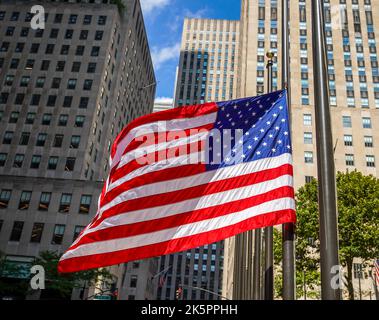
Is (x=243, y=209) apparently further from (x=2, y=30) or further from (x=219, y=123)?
(x=2, y=30)

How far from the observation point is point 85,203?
61.2 metres

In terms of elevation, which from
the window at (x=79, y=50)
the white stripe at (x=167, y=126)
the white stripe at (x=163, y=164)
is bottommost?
the white stripe at (x=163, y=164)

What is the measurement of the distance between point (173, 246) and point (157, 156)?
2221 millimetres

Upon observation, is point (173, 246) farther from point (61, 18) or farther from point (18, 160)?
point (61, 18)

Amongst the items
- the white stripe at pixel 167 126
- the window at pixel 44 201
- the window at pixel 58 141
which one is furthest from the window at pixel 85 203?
the white stripe at pixel 167 126

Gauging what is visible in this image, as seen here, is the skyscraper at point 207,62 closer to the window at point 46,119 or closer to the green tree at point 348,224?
the window at point 46,119

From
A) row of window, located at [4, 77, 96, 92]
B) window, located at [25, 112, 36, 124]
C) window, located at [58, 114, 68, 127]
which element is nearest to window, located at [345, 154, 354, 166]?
row of window, located at [4, 77, 96, 92]

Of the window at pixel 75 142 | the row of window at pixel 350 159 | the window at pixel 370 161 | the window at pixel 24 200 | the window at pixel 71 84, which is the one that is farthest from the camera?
the window at pixel 71 84

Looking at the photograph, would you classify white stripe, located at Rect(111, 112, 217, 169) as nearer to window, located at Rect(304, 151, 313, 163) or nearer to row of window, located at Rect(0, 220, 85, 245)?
row of window, located at Rect(0, 220, 85, 245)

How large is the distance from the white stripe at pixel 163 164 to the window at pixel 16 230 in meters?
55.7

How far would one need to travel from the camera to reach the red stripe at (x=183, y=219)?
843cm

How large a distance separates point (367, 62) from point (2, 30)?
7254 centimetres

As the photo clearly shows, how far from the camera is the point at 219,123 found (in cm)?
957
